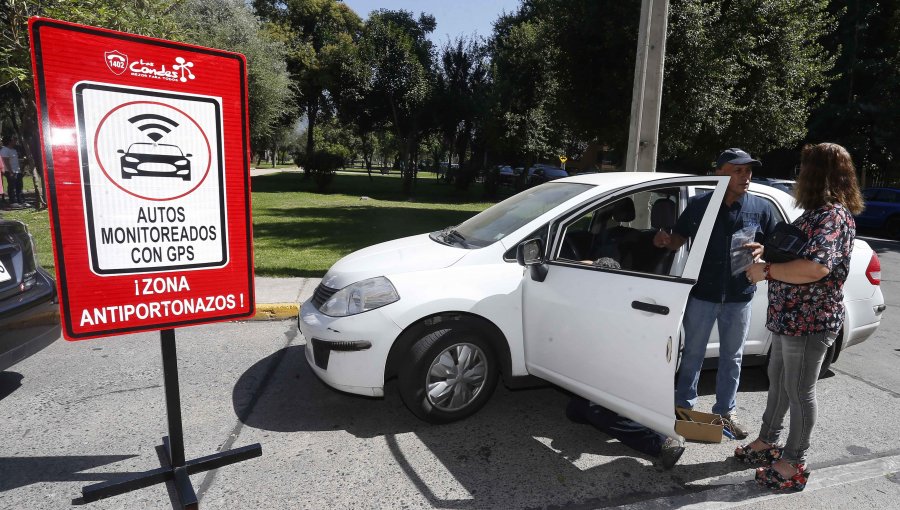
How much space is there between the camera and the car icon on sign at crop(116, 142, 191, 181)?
2.53 m

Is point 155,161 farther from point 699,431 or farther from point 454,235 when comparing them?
point 699,431

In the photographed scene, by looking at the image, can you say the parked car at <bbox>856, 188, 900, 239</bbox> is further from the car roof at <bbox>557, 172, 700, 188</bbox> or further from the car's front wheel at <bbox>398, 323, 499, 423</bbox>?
the car's front wheel at <bbox>398, 323, 499, 423</bbox>

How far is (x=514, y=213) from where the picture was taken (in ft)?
14.0

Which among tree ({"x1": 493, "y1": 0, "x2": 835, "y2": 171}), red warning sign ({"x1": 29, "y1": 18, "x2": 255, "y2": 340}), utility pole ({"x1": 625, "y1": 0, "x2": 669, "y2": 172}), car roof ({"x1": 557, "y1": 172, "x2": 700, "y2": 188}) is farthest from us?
tree ({"x1": 493, "y1": 0, "x2": 835, "y2": 171})

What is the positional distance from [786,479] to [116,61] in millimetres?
3968

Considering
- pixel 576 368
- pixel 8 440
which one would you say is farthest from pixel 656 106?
pixel 8 440

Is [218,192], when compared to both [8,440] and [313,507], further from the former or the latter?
[8,440]

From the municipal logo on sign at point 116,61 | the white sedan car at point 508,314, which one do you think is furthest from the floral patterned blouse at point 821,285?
the municipal logo on sign at point 116,61

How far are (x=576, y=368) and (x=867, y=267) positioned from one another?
288 cm

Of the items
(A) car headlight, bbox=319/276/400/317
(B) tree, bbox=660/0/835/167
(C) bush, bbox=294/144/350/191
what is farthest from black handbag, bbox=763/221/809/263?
(C) bush, bbox=294/144/350/191

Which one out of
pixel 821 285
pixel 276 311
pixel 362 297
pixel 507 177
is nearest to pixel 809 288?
pixel 821 285

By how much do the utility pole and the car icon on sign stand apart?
5759 mm

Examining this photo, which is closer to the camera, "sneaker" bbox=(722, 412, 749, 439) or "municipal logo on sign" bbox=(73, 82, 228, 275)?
"municipal logo on sign" bbox=(73, 82, 228, 275)

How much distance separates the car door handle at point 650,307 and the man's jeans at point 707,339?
705 mm
